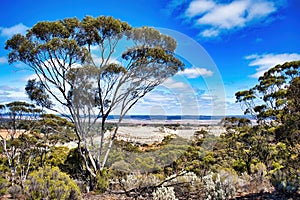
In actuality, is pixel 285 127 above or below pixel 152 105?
below

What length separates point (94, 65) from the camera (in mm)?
8469

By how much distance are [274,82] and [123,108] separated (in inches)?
278

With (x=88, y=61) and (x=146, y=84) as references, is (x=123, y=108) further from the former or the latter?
(x=88, y=61)

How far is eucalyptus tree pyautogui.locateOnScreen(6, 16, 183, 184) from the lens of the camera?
793cm

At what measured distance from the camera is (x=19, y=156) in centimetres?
1333

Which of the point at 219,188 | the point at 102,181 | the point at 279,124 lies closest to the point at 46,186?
the point at 102,181

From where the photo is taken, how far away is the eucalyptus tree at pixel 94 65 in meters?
7.93

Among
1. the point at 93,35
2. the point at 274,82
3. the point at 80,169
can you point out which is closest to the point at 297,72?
the point at 274,82

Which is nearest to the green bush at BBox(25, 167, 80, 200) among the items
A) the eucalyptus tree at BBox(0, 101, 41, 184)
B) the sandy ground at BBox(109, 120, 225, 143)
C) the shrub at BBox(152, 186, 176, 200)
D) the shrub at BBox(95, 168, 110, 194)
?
the shrub at BBox(152, 186, 176, 200)

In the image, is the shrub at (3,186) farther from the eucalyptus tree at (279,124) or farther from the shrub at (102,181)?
the eucalyptus tree at (279,124)

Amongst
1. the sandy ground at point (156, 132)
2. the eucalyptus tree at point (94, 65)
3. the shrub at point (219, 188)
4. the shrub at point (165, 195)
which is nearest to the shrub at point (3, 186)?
the eucalyptus tree at point (94, 65)

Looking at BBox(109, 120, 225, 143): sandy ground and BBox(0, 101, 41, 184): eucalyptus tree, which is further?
BBox(109, 120, 225, 143): sandy ground

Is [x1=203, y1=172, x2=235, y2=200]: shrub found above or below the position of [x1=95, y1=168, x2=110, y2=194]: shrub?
above

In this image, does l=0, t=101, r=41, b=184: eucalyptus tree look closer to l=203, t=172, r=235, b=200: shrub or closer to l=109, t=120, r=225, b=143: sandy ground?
l=109, t=120, r=225, b=143: sandy ground
